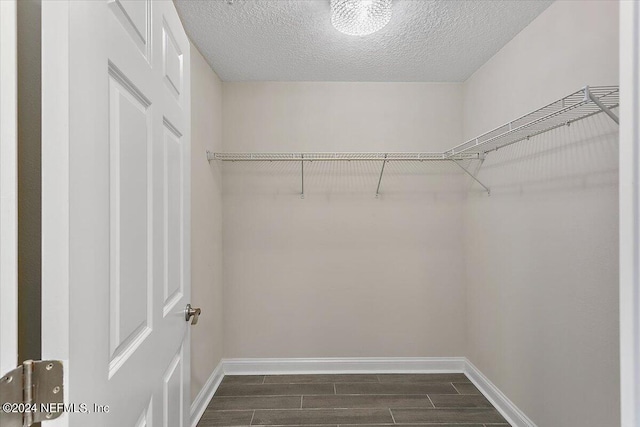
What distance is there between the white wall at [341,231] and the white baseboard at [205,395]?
0.22 m

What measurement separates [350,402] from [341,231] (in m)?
1.23

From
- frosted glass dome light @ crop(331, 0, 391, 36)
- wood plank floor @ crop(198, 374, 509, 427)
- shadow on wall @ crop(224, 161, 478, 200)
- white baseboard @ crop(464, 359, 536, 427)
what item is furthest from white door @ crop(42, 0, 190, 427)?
white baseboard @ crop(464, 359, 536, 427)

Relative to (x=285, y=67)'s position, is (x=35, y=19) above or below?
below

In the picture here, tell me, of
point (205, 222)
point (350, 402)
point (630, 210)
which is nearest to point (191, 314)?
point (205, 222)

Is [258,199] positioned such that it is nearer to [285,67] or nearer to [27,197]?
[285,67]

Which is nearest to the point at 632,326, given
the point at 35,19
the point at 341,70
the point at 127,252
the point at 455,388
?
the point at 127,252

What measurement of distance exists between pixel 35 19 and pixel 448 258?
275cm

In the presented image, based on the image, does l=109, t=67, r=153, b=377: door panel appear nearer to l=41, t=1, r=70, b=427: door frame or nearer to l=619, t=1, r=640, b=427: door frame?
l=41, t=1, r=70, b=427: door frame

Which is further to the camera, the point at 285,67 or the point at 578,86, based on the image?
the point at 285,67

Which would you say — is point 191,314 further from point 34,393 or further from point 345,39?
point 345,39

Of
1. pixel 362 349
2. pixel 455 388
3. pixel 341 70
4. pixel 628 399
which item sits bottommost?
pixel 455 388

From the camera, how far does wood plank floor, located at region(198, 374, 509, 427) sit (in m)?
2.07

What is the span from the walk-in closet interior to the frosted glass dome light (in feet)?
0.09

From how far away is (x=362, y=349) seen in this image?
2707 mm
